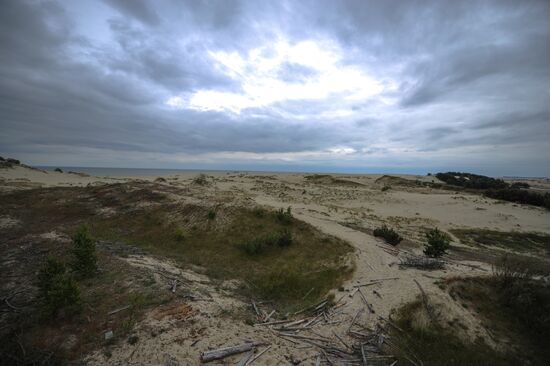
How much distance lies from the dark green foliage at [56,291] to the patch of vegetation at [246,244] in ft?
18.5

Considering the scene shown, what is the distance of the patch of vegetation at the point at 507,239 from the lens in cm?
2014

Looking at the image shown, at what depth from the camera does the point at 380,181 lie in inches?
2482

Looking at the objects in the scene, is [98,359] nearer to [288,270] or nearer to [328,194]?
[288,270]

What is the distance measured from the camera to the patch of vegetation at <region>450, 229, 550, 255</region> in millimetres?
20141

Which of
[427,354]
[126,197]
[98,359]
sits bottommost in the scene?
[427,354]

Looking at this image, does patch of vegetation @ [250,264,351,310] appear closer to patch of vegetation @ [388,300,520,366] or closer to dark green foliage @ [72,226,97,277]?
patch of vegetation @ [388,300,520,366]

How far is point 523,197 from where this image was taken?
35.7m

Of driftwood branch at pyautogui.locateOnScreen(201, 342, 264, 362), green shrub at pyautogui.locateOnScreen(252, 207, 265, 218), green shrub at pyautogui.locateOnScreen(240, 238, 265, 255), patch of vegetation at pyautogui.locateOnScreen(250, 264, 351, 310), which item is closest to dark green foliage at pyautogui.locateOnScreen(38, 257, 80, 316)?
driftwood branch at pyautogui.locateOnScreen(201, 342, 264, 362)

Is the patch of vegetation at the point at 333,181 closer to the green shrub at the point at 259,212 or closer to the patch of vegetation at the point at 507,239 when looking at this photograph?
the patch of vegetation at the point at 507,239

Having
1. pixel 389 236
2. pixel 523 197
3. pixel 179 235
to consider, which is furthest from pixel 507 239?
pixel 179 235

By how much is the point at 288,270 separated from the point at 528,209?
3659cm

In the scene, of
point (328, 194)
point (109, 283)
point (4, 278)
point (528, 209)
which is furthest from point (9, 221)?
point (528, 209)

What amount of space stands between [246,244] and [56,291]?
9.40 metres

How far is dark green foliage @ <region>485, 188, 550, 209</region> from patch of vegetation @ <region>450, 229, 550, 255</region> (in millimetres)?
15803
